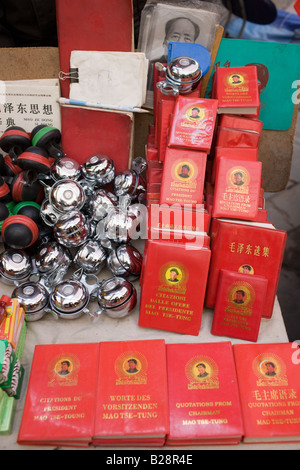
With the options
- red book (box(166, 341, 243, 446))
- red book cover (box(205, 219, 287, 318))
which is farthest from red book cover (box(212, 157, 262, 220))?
red book (box(166, 341, 243, 446))

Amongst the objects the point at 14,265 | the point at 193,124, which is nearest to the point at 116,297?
the point at 14,265

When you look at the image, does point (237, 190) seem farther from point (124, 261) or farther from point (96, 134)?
point (96, 134)

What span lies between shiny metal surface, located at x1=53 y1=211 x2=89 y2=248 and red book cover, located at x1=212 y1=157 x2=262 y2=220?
1.44ft

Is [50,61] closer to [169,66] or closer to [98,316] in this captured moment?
[169,66]

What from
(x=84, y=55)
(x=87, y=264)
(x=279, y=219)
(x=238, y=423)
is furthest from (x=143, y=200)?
(x=279, y=219)

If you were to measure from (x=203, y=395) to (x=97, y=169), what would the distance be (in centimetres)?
86

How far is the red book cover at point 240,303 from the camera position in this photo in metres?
1.21

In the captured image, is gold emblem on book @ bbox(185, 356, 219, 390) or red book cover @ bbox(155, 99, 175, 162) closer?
gold emblem on book @ bbox(185, 356, 219, 390)

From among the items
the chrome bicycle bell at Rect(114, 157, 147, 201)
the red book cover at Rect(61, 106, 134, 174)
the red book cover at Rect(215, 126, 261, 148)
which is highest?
the red book cover at Rect(215, 126, 261, 148)

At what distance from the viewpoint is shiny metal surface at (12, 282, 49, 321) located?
122cm

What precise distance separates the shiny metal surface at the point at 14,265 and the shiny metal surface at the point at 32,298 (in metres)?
0.06

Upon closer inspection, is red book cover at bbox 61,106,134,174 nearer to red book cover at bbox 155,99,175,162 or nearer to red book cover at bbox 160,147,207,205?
red book cover at bbox 155,99,175,162

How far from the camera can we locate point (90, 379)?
1.06 meters

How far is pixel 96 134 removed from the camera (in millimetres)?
1597
